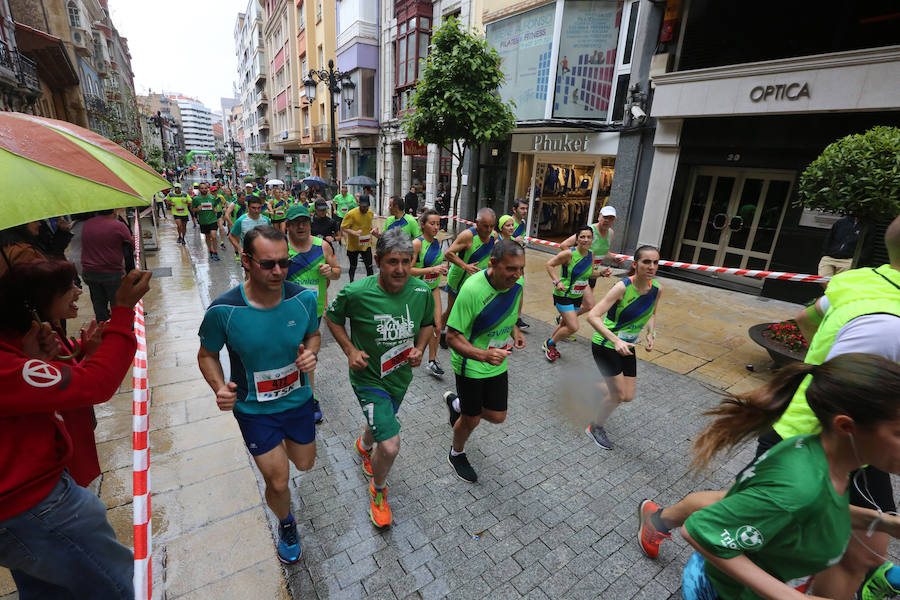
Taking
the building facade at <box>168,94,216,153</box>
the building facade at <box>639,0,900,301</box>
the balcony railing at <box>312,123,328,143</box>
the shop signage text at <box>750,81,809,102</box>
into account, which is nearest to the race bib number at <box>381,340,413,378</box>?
the building facade at <box>639,0,900,301</box>

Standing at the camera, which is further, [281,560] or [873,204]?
[873,204]

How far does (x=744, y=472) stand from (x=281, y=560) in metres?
2.75

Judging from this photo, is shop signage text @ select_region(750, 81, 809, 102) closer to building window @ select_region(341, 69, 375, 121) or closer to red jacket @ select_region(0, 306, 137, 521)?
red jacket @ select_region(0, 306, 137, 521)

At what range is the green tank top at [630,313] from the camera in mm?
3871

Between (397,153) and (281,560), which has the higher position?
Result: (397,153)

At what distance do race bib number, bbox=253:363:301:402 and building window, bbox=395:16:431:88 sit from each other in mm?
19487

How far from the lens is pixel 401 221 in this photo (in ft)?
22.9

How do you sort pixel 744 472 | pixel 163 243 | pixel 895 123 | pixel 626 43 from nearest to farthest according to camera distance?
pixel 744 472, pixel 895 123, pixel 626 43, pixel 163 243

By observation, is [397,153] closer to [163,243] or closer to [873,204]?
[163,243]

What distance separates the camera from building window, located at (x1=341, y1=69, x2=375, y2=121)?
974 inches

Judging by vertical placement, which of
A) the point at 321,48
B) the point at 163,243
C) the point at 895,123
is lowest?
the point at 163,243

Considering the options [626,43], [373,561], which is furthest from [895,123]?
[373,561]

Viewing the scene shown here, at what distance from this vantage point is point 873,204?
15.2 feet

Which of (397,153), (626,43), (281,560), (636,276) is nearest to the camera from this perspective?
(281,560)
